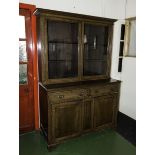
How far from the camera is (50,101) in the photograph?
2281mm

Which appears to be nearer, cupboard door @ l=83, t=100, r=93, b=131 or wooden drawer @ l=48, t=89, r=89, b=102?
wooden drawer @ l=48, t=89, r=89, b=102

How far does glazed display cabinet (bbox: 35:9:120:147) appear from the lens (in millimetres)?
2355

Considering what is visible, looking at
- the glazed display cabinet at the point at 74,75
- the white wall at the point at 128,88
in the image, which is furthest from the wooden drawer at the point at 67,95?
the white wall at the point at 128,88

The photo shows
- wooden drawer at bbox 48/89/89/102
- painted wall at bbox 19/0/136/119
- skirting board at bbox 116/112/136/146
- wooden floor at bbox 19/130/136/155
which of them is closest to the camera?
wooden drawer at bbox 48/89/89/102

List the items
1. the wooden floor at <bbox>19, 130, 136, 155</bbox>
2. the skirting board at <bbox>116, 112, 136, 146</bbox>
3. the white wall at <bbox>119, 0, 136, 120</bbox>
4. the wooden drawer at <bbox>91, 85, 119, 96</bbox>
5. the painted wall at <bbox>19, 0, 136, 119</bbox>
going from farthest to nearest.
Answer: the white wall at <bbox>119, 0, 136, 120</bbox> < the painted wall at <bbox>19, 0, 136, 119</bbox> < the skirting board at <bbox>116, 112, 136, 146</bbox> < the wooden drawer at <bbox>91, 85, 119, 96</bbox> < the wooden floor at <bbox>19, 130, 136, 155</bbox>

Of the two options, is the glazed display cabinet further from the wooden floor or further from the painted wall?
the painted wall

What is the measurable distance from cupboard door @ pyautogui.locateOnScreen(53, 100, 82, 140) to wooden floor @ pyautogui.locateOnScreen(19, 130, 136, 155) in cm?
19

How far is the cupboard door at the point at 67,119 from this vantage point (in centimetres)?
239

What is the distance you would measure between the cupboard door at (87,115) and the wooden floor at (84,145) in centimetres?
24

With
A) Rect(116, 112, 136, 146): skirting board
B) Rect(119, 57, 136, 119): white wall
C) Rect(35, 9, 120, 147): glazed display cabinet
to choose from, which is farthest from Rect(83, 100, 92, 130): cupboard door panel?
Rect(119, 57, 136, 119): white wall

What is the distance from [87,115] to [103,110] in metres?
0.35
